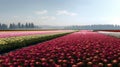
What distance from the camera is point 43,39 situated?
2617cm

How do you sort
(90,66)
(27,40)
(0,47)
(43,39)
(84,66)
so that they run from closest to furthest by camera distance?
(90,66) < (84,66) < (0,47) < (27,40) < (43,39)

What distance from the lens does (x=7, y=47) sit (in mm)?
14391

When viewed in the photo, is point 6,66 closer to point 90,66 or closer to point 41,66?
point 41,66

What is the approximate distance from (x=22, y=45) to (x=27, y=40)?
173cm

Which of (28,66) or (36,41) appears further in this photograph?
(36,41)

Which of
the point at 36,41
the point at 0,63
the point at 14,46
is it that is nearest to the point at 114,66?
the point at 0,63

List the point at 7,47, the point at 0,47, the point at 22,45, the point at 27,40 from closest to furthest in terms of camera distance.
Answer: the point at 0,47, the point at 7,47, the point at 22,45, the point at 27,40

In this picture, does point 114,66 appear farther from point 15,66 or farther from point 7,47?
point 7,47

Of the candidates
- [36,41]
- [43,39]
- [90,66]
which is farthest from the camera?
[43,39]

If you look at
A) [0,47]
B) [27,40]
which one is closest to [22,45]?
[27,40]

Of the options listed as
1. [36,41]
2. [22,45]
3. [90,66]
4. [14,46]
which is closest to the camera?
[90,66]

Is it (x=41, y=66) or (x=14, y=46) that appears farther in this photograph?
(x=14, y=46)

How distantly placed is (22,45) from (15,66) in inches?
499

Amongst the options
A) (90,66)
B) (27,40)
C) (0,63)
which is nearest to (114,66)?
(90,66)
